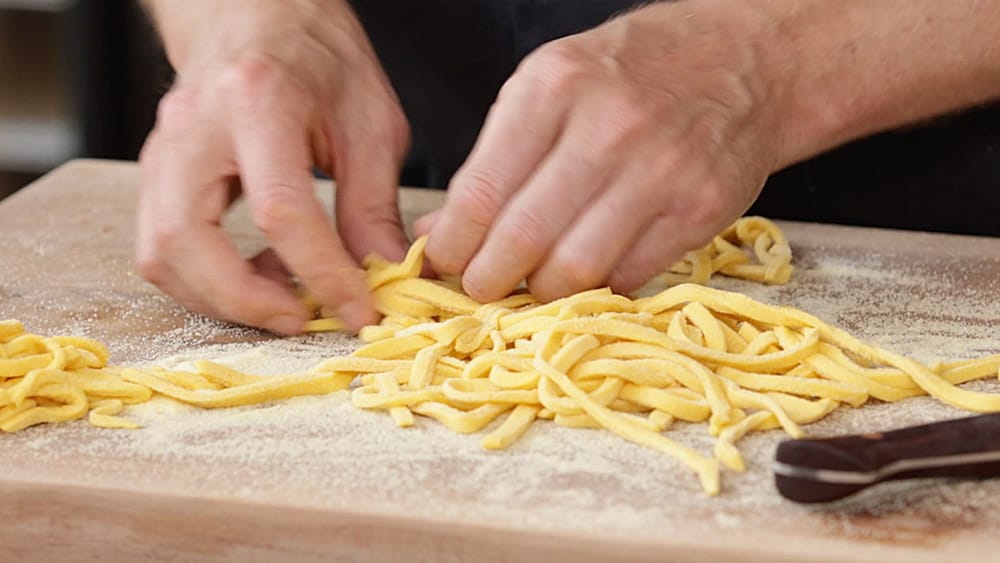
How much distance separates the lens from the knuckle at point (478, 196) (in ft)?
4.58

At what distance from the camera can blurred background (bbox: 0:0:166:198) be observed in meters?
3.61

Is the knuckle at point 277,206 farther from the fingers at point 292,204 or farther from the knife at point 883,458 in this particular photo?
the knife at point 883,458

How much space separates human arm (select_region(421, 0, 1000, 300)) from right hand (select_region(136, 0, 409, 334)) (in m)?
0.11

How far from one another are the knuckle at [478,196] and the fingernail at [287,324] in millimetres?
241

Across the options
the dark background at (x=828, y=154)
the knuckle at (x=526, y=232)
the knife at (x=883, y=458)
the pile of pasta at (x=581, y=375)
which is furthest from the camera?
the dark background at (x=828, y=154)

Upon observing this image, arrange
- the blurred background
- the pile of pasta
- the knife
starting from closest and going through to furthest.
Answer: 1. the knife
2. the pile of pasta
3. the blurred background

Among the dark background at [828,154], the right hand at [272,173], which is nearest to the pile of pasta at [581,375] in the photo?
the right hand at [272,173]

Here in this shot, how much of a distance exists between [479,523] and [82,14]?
2.97 metres

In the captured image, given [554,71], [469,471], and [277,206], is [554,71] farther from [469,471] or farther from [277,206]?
[469,471]

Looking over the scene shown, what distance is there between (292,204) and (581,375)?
38 cm

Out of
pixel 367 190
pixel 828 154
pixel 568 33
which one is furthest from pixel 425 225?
pixel 828 154

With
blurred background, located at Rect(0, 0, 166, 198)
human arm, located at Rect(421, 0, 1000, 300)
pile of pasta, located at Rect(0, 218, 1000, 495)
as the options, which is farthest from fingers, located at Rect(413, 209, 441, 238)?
blurred background, located at Rect(0, 0, 166, 198)

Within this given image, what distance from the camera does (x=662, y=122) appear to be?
4.71ft

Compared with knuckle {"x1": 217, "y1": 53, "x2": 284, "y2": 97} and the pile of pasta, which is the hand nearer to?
the pile of pasta
